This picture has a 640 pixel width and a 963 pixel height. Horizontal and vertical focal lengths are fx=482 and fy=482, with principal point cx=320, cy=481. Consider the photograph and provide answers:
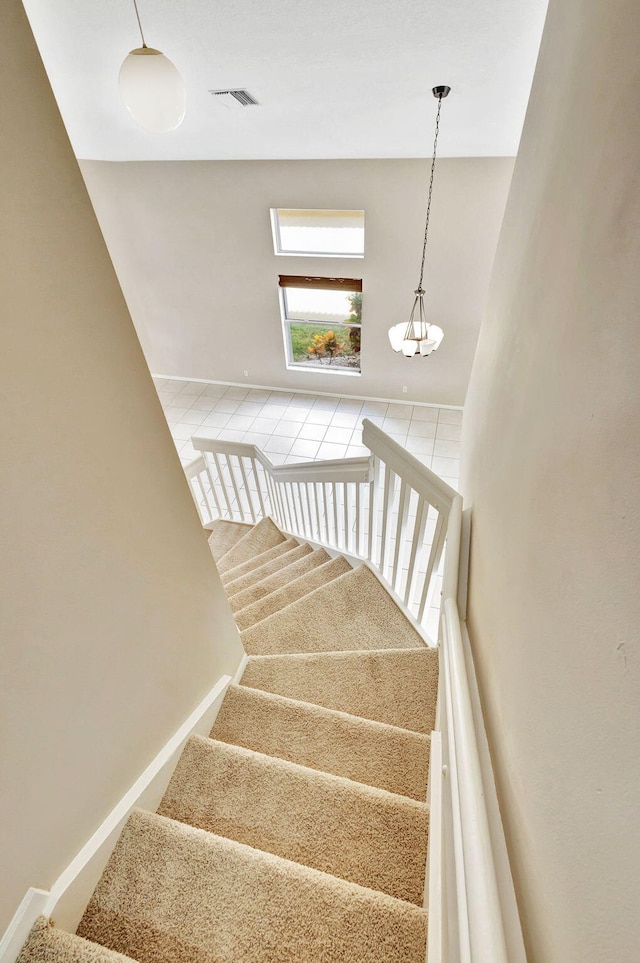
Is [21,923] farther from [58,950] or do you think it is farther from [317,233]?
[317,233]

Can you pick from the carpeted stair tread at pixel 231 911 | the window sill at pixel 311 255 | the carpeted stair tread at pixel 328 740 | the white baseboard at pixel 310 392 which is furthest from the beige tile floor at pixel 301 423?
the carpeted stair tread at pixel 231 911

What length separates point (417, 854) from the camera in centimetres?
117

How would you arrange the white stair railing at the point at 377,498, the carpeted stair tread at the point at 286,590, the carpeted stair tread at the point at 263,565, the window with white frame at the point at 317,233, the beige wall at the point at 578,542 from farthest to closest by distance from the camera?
the window with white frame at the point at 317,233
the carpeted stair tread at the point at 263,565
the carpeted stair tread at the point at 286,590
the white stair railing at the point at 377,498
the beige wall at the point at 578,542

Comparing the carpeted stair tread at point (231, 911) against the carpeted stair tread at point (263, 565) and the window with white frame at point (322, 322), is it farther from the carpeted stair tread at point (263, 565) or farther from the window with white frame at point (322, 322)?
the window with white frame at point (322, 322)

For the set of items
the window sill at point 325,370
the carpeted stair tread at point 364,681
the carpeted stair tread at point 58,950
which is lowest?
the carpeted stair tread at point 58,950

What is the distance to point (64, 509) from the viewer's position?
875 mm

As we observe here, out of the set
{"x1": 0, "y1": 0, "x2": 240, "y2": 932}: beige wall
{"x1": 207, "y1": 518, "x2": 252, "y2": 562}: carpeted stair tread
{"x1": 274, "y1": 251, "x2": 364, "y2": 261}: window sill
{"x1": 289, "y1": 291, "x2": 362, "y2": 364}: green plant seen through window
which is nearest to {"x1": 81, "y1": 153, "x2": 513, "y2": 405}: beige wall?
{"x1": 274, "y1": 251, "x2": 364, "y2": 261}: window sill

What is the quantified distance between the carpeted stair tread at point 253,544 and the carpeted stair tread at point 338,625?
143 cm

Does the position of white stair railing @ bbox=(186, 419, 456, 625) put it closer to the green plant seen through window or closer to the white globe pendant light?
the white globe pendant light

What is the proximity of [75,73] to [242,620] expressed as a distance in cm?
355

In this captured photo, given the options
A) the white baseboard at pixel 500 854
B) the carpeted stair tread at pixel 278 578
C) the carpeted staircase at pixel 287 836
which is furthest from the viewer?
the carpeted stair tread at pixel 278 578

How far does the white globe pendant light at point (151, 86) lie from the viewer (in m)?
2.10

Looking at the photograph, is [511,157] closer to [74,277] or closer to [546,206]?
[546,206]

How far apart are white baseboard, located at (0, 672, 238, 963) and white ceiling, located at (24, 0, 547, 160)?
9.66ft
